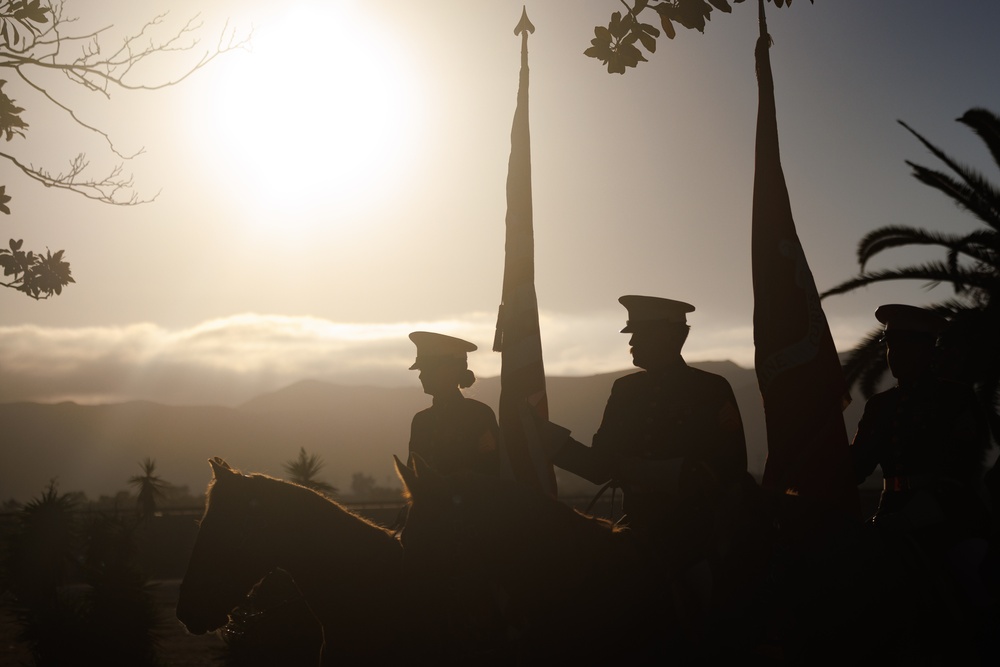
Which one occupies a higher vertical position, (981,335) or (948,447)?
(981,335)

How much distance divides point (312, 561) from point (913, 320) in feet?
15.4

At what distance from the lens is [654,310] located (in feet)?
18.1

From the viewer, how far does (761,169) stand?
7273mm

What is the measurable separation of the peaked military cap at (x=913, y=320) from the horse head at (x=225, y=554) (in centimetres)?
476

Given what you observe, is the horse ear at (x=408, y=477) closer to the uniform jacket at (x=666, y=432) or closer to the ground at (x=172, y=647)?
the uniform jacket at (x=666, y=432)

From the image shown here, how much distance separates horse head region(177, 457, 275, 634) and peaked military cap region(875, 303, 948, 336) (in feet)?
15.6

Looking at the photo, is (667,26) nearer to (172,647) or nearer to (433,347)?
(433,347)

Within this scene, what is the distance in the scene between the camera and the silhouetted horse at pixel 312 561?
17.3 feet

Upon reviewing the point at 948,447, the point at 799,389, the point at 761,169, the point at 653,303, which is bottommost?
the point at 948,447

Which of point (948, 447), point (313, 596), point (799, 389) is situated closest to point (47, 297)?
point (313, 596)

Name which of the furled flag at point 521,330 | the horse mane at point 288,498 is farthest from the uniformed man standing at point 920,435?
the horse mane at point 288,498

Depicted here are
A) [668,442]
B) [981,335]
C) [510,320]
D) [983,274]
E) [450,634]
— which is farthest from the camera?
[983,274]

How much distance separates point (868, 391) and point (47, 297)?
48.9ft

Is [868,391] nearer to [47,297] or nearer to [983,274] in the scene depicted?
[983,274]
